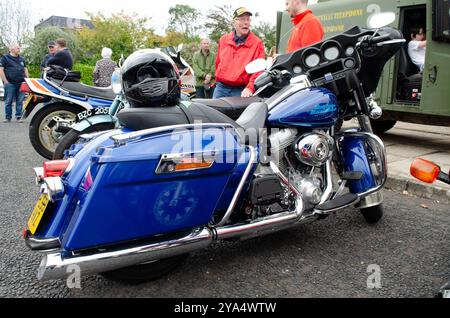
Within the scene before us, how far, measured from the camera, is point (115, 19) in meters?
29.4

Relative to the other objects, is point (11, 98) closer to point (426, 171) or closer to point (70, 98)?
point (70, 98)

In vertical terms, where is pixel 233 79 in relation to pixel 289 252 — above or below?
above

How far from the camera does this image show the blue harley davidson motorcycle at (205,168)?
1902 millimetres

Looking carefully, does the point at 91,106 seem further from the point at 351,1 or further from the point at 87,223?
the point at 351,1

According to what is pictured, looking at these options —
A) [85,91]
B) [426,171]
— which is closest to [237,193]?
[426,171]

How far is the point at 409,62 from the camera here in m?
6.66

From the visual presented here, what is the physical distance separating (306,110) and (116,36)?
25102mm

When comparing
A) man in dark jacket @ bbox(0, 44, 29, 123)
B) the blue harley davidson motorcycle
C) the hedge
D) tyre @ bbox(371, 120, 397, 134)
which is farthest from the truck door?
the hedge

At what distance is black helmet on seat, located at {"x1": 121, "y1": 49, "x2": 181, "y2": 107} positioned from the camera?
226 centimetres

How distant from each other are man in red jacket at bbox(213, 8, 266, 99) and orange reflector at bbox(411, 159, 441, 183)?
2447 mm

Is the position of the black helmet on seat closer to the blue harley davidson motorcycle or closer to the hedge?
the blue harley davidson motorcycle

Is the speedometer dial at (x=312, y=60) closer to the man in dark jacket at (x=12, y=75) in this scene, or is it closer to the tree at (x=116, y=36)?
the man in dark jacket at (x=12, y=75)
